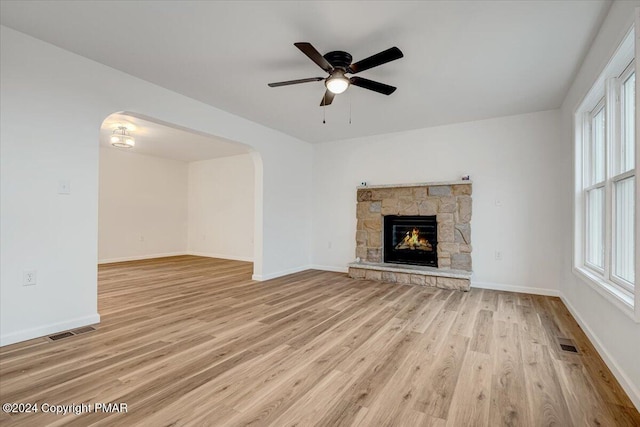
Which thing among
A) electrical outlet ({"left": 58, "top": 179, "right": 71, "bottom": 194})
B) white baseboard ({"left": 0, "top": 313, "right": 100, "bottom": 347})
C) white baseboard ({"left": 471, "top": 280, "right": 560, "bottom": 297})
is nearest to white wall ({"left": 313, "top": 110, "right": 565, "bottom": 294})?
white baseboard ({"left": 471, "top": 280, "right": 560, "bottom": 297})

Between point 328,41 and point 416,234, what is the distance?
3563 mm

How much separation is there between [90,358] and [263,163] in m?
3.48

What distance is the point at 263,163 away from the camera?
16.3ft

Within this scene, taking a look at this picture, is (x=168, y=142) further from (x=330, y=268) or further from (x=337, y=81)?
(x=337, y=81)

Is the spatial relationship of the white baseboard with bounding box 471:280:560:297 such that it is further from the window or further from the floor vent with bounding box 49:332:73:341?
the floor vent with bounding box 49:332:73:341

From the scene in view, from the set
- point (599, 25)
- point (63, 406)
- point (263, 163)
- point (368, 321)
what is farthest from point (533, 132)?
point (63, 406)

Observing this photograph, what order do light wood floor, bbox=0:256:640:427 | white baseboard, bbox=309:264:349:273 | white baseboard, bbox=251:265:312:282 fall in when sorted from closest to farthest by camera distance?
light wood floor, bbox=0:256:640:427, white baseboard, bbox=251:265:312:282, white baseboard, bbox=309:264:349:273

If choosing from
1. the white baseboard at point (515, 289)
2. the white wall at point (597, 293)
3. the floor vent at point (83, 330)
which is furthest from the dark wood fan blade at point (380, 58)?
the white baseboard at point (515, 289)

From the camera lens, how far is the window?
2033mm

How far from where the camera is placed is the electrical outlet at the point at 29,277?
96.9 inches

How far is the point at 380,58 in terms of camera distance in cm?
232

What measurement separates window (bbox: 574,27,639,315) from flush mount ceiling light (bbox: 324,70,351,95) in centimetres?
190

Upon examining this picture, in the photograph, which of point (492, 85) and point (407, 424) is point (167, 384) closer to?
point (407, 424)

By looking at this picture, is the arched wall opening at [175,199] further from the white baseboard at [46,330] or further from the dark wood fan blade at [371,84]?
the dark wood fan blade at [371,84]
